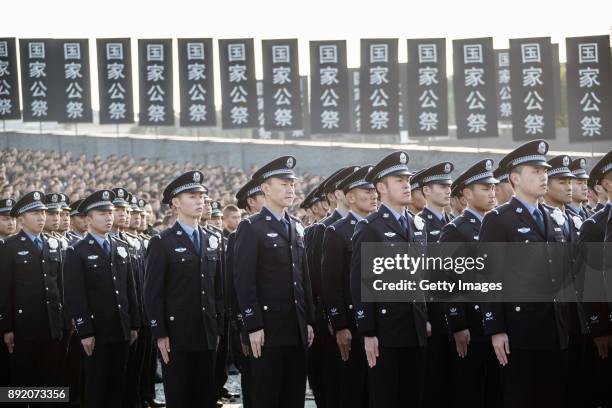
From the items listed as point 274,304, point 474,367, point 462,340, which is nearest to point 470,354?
point 474,367

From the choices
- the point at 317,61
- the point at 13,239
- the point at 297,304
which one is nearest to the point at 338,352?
the point at 297,304

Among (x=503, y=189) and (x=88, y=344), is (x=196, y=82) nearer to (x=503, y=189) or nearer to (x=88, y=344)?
(x=88, y=344)

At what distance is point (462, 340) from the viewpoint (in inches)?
294

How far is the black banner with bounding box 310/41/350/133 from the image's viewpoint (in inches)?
753

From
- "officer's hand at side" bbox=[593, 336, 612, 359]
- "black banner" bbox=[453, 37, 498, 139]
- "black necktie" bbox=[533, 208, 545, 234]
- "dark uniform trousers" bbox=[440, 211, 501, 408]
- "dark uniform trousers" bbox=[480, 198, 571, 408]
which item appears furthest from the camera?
"black banner" bbox=[453, 37, 498, 139]

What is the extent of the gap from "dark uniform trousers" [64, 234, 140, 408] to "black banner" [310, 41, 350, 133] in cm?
1069

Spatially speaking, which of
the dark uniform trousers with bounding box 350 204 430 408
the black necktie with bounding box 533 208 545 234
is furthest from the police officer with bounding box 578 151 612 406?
the dark uniform trousers with bounding box 350 204 430 408

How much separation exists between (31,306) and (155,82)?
10.6 metres

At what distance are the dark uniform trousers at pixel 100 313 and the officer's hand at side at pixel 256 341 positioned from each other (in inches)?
79.1

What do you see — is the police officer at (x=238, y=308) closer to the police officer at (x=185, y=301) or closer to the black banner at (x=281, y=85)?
the police officer at (x=185, y=301)

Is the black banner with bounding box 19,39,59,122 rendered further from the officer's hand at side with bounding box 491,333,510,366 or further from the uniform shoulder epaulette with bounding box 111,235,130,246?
the officer's hand at side with bounding box 491,333,510,366

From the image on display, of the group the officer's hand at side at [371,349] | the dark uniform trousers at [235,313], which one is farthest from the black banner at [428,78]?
the officer's hand at side at [371,349]

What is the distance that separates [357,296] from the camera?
6.95 metres

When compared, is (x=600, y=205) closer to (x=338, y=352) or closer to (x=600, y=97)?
(x=338, y=352)
